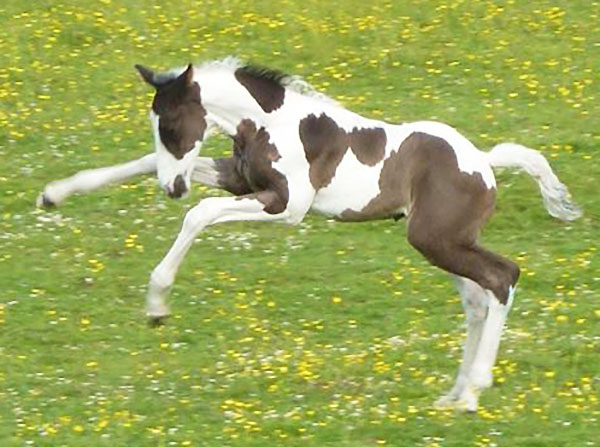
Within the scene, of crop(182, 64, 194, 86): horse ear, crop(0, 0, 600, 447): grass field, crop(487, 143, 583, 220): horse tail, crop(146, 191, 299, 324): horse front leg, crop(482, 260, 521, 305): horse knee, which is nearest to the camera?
crop(146, 191, 299, 324): horse front leg

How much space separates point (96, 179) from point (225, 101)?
1.05m

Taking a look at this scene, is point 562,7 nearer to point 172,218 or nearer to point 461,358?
point 172,218

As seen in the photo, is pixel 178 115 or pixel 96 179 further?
pixel 96 179

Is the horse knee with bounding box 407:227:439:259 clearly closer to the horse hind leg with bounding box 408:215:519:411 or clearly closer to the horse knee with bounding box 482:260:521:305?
the horse hind leg with bounding box 408:215:519:411

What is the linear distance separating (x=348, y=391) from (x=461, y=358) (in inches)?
47.3

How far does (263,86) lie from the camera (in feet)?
38.6

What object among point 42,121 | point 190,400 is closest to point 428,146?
point 190,400

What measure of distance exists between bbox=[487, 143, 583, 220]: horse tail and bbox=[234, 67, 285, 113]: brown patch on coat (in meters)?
1.57

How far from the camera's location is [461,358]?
12.9 meters

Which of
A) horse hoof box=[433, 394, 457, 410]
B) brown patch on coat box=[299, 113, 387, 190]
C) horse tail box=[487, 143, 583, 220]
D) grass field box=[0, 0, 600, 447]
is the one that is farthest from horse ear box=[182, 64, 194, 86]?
horse hoof box=[433, 394, 457, 410]

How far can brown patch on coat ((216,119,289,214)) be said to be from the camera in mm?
11477

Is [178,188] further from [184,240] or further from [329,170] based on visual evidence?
[329,170]

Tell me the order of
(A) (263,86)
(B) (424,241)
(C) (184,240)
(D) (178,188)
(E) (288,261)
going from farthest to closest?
1. (E) (288,261)
2. (A) (263,86)
3. (B) (424,241)
4. (D) (178,188)
5. (C) (184,240)

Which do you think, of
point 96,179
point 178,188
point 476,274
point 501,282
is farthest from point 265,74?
point 501,282
